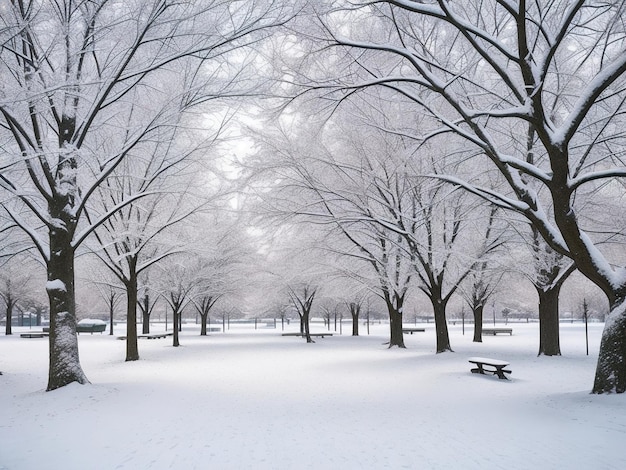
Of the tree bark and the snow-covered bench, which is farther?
the snow-covered bench

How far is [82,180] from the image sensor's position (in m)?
11.6

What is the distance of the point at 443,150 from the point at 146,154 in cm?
1010

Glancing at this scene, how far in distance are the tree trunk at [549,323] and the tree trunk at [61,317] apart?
15975 mm

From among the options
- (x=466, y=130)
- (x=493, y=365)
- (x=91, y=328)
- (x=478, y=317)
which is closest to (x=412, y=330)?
(x=478, y=317)

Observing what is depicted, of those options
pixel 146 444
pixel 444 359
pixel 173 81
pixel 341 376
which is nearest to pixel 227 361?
pixel 341 376

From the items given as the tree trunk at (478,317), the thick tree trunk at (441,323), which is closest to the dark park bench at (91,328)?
the tree trunk at (478,317)

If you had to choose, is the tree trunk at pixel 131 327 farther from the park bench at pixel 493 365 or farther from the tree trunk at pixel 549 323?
the tree trunk at pixel 549 323

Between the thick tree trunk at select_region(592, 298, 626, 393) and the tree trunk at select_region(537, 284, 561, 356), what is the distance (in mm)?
Answer: 9780

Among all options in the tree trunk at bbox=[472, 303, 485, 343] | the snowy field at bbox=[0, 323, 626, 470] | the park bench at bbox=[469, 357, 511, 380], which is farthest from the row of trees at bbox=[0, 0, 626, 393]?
the tree trunk at bbox=[472, 303, 485, 343]

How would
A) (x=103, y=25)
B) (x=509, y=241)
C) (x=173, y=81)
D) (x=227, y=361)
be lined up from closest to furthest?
(x=103, y=25)
(x=173, y=81)
(x=227, y=361)
(x=509, y=241)

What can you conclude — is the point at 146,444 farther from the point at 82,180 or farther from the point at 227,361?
the point at 227,361

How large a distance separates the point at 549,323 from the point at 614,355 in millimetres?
10294

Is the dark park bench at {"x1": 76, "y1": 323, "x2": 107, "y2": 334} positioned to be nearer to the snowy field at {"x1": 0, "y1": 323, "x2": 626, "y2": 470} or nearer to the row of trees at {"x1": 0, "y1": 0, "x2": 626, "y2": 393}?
the row of trees at {"x1": 0, "y1": 0, "x2": 626, "y2": 393}

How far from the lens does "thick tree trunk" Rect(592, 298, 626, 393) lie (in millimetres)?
8227
